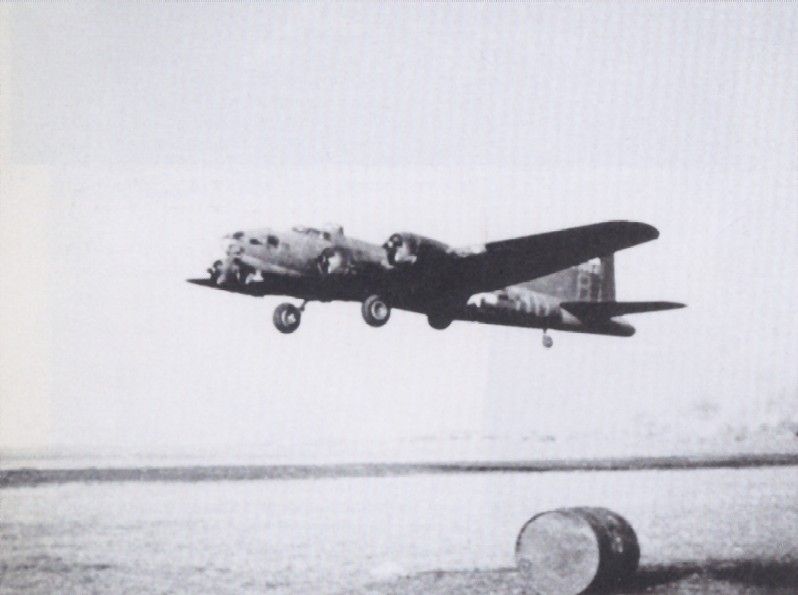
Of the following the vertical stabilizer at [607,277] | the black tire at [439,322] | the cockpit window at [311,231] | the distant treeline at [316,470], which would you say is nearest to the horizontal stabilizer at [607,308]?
the vertical stabilizer at [607,277]

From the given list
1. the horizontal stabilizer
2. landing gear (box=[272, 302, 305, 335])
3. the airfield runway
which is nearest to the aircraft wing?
the horizontal stabilizer

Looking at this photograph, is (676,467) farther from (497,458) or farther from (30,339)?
(30,339)

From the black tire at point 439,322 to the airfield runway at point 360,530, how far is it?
176cm

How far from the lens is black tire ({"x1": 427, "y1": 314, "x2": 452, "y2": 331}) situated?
8.88m

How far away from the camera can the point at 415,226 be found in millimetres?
8836

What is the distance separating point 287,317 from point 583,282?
12.1 ft

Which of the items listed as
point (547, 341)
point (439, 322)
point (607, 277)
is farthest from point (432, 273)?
point (607, 277)

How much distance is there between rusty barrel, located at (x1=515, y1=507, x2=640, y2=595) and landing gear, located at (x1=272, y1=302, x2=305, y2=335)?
131 inches

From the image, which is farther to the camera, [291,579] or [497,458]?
[497,458]

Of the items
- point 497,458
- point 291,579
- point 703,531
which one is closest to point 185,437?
point 291,579

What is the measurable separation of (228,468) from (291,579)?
508 cm

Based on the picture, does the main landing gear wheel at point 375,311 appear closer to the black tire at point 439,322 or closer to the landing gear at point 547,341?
the black tire at point 439,322

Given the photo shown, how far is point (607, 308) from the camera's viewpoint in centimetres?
934

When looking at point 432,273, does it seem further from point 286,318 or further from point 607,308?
point 607,308
